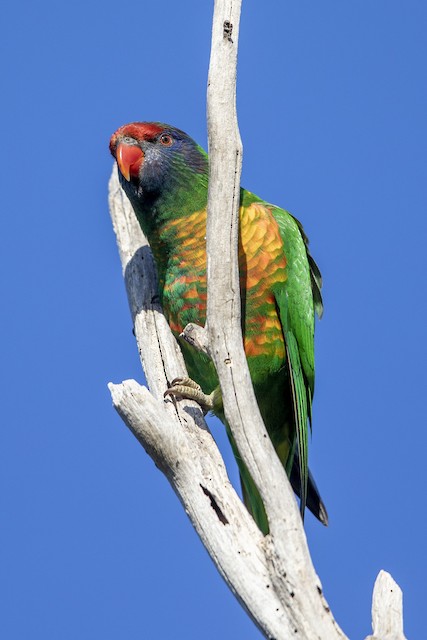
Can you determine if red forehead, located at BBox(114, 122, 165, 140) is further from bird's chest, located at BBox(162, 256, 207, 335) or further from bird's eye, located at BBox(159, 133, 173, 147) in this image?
bird's chest, located at BBox(162, 256, 207, 335)

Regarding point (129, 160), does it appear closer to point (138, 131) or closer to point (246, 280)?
point (138, 131)

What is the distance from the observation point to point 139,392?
414 centimetres

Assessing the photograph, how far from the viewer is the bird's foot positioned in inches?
198

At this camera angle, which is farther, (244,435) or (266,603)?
(244,435)

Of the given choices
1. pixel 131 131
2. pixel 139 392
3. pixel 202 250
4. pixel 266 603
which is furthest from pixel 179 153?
pixel 266 603

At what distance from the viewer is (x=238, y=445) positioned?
13.5 ft

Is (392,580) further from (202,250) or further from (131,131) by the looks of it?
(131,131)

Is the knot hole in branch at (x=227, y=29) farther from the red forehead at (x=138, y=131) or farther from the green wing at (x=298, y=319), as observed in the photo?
the green wing at (x=298, y=319)

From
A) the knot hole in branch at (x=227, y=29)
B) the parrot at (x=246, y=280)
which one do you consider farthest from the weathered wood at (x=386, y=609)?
the knot hole in branch at (x=227, y=29)

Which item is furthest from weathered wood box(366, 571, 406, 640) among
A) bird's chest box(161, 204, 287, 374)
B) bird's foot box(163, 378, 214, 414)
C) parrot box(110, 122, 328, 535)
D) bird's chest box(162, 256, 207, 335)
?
bird's chest box(162, 256, 207, 335)

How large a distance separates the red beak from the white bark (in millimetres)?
1180

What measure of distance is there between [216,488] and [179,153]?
99.5 inches

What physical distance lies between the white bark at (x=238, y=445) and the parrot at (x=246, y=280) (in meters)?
0.83

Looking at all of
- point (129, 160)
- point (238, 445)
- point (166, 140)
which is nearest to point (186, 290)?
point (129, 160)
